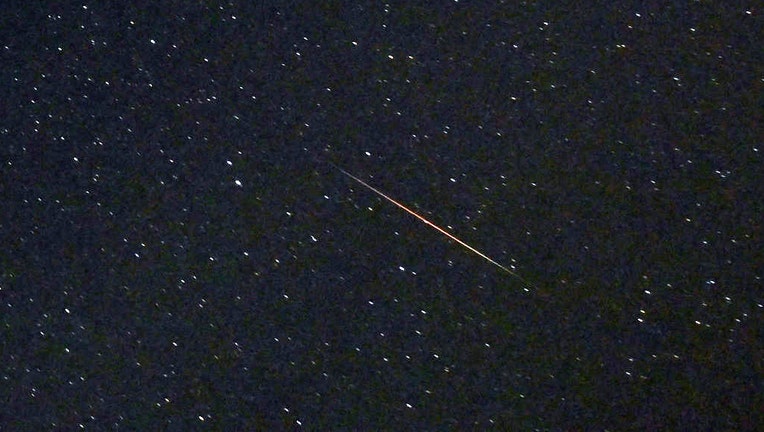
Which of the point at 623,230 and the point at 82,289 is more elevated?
the point at 623,230

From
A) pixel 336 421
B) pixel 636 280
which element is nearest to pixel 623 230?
pixel 636 280

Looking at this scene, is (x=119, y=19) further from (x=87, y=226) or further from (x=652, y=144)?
(x=652, y=144)

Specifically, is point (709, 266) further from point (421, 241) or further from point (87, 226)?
point (87, 226)

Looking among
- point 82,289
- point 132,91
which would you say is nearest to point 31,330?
point 82,289

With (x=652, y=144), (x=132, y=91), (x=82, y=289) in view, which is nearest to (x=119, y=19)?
(x=132, y=91)

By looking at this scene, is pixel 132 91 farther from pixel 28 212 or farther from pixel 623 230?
pixel 623 230

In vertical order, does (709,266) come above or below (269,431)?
above
